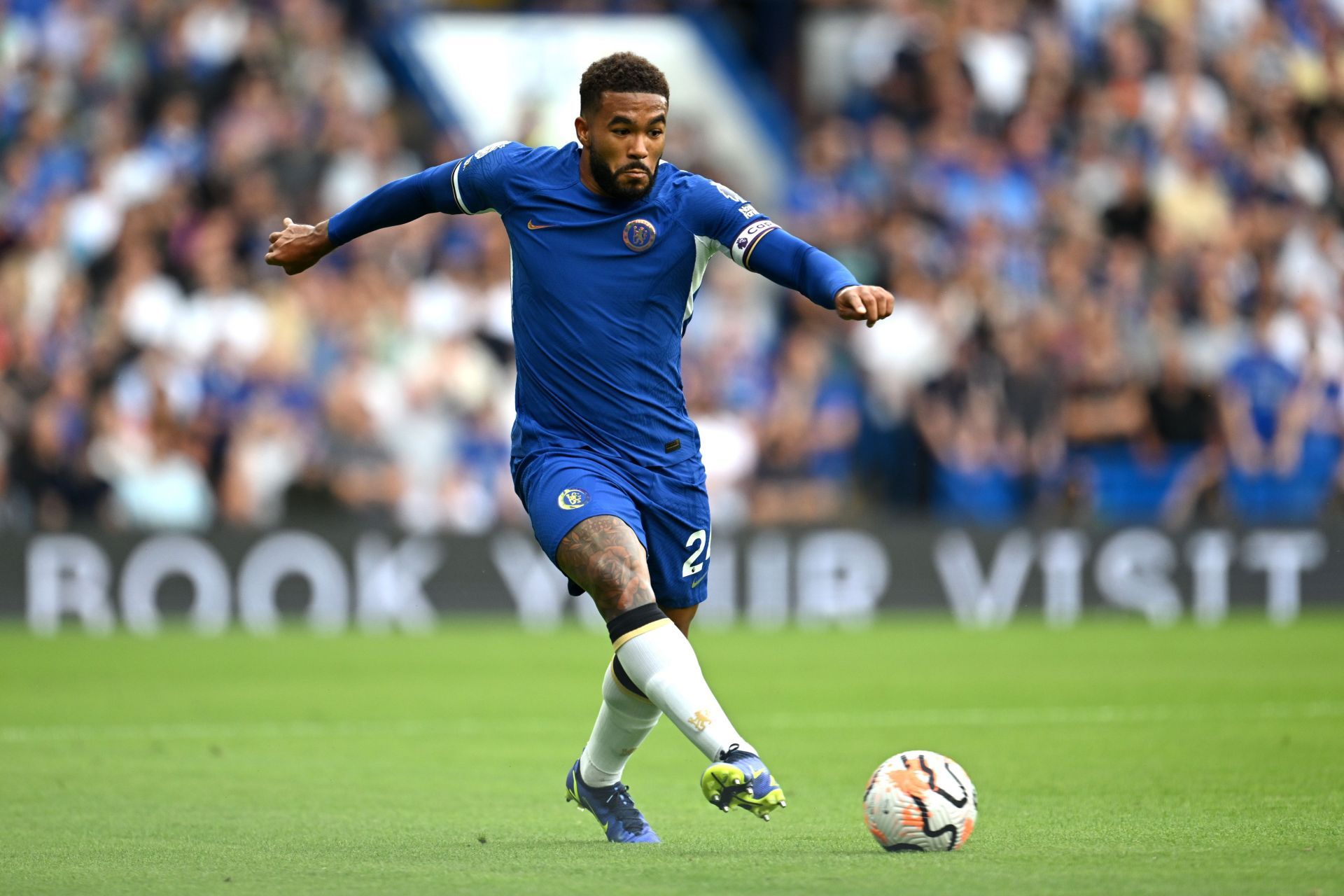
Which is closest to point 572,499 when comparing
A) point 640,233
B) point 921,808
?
point 640,233

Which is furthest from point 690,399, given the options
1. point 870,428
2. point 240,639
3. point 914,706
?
point 914,706

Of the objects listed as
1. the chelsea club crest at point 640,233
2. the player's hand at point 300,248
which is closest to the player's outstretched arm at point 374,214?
the player's hand at point 300,248

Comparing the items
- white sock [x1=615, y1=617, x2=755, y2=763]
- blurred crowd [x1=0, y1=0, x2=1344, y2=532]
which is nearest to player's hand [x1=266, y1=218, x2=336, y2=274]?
white sock [x1=615, y1=617, x2=755, y2=763]

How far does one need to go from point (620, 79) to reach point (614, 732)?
224 centimetres

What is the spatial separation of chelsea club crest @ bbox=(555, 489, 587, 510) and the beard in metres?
0.99

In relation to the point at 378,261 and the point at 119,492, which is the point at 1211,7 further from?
the point at 119,492

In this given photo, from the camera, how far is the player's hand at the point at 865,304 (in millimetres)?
6258

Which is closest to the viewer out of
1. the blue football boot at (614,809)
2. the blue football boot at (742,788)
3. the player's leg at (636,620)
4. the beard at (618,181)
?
the blue football boot at (742,788)

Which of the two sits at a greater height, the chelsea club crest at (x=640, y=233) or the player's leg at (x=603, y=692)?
the chelsea club crest at (x=640, y=233)

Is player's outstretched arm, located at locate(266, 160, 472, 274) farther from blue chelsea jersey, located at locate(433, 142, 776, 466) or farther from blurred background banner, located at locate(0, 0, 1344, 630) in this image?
blurred background banner, located at locate(0, 0, 1344, 630)

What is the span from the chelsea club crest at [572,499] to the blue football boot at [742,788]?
103cm

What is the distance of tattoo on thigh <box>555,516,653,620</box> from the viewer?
6.55 meters

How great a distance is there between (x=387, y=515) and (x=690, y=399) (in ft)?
9.22

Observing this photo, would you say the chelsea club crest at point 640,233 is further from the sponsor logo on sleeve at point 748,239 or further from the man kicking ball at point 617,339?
the sponsor logo on sleeve at point 748,239
